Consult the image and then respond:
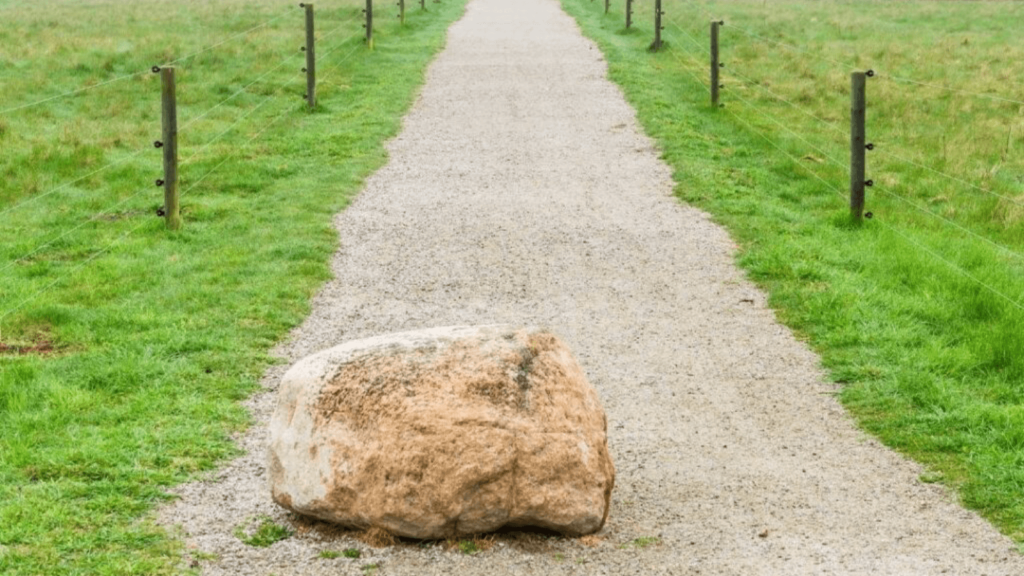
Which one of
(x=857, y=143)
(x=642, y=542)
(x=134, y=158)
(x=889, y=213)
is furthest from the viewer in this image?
(x=134, y=158)

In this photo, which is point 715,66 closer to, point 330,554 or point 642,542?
point 642,542

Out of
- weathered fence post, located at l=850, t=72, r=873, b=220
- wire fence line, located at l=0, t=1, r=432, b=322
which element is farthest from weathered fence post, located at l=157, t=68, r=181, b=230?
weathered fence post, located at l=850, t=72, r=873, b=220

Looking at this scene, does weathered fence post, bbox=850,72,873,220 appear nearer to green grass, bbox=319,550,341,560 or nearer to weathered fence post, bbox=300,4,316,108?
green grass, bbox=319,550,341,560

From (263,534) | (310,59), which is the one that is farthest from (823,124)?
(263,534)

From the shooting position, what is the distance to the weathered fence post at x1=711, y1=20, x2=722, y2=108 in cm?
2078

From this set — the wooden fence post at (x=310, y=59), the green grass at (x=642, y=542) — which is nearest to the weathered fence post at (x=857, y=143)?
the green grass at (x=642, y=542)

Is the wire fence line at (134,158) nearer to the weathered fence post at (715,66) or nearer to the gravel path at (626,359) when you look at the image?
Answer: the gravel path at (626,359)

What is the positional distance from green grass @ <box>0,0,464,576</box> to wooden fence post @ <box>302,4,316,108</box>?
244 mm

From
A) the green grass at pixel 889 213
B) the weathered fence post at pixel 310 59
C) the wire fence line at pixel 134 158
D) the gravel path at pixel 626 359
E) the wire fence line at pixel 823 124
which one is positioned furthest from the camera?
the weathered fence post at pixel 310 59

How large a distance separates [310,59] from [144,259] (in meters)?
8.81

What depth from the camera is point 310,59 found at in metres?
20.9

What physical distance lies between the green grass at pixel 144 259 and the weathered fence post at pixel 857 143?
5618 mm

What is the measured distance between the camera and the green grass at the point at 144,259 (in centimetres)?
745

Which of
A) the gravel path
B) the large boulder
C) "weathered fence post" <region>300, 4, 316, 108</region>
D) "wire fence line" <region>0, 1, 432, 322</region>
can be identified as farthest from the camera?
"weathered fence post" <region>300, 4, 316, 108</region>
